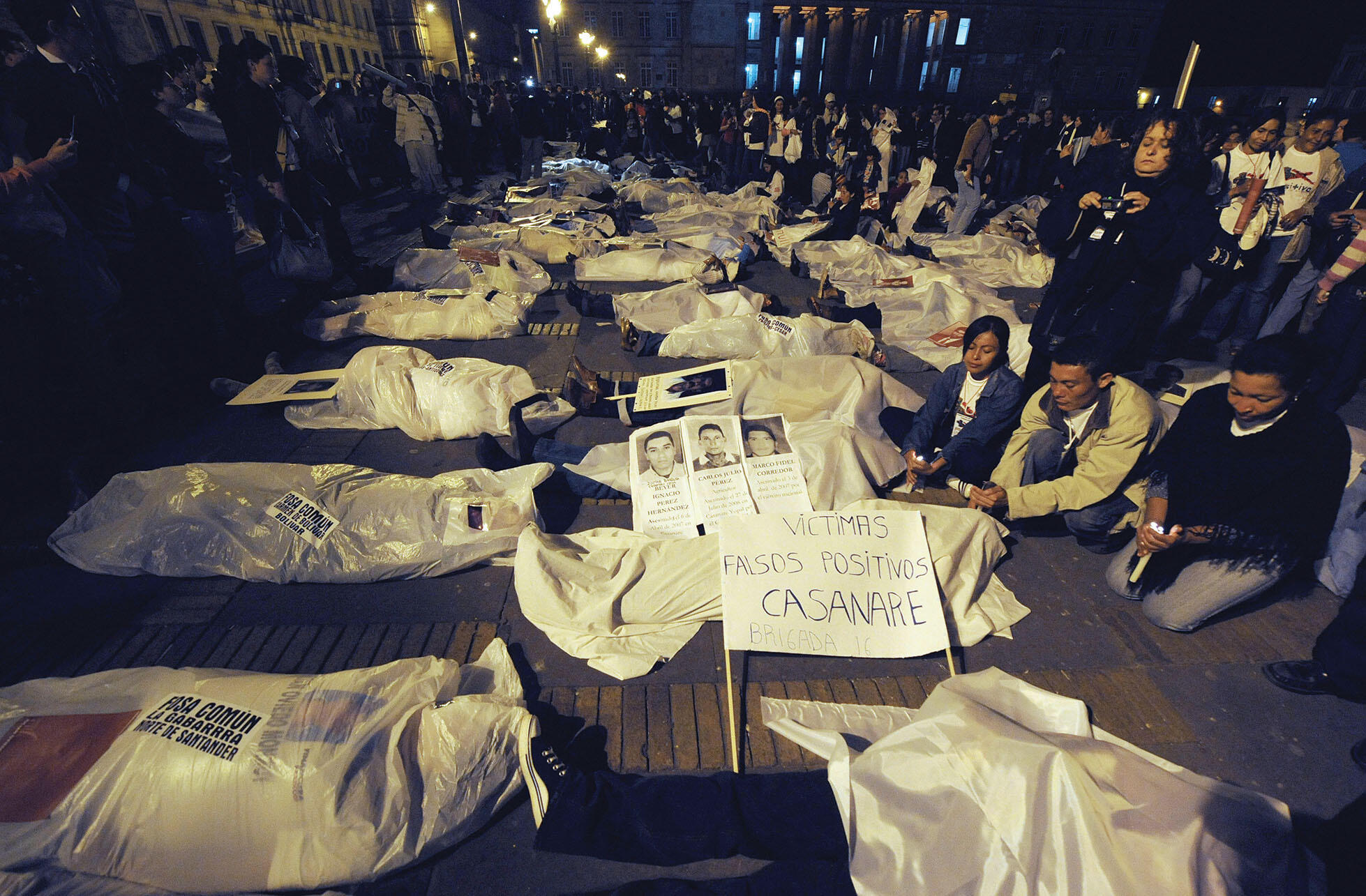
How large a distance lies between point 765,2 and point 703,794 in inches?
2006

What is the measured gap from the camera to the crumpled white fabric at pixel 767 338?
4.71 m

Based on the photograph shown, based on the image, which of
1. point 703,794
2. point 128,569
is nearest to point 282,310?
point 128,569

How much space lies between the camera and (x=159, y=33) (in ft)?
72.5

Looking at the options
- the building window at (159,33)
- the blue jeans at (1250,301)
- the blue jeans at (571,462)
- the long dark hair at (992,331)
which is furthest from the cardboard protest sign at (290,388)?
the building window at (159,33)

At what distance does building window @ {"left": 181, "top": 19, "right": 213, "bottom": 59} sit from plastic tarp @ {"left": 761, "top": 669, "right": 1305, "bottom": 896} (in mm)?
33162

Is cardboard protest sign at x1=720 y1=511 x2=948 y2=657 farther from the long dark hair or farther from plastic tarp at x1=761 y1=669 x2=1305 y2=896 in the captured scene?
the long dark hair

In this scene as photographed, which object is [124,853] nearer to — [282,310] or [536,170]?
[282,310]

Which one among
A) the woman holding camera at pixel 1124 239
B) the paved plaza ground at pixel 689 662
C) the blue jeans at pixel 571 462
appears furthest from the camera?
the woman holding camera at pixel 1124 239

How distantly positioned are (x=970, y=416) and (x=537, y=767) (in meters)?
2.78

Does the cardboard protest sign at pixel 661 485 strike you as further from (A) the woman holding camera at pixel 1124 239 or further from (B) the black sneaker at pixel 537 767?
(A) the woman holding camera at pixel 1124 239

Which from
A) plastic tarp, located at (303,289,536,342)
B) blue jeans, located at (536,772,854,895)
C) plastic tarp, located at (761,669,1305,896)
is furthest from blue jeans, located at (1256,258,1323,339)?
plastic tarp, located at (303,289,536,342)

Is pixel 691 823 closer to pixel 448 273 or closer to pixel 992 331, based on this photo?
pixel 992 331

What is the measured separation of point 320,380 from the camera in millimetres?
4328

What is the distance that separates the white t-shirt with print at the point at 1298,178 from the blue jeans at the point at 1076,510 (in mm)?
4626
